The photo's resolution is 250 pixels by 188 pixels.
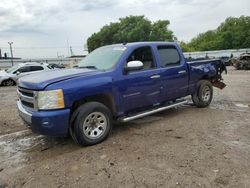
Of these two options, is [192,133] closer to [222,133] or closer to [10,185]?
[222,133]

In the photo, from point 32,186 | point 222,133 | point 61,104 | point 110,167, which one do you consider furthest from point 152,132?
point 32,186

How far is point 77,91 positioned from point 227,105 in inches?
209

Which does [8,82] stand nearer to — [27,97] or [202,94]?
[27,97]

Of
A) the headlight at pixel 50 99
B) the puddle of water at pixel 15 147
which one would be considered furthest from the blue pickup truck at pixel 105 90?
the puddle of water at pixel 15 147

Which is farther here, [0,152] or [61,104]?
[0,152]

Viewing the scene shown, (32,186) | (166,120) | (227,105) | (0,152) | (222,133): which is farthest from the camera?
(227,105)

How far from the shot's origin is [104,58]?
5492 mm

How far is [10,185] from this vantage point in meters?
3.42

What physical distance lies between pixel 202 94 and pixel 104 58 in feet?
10.8

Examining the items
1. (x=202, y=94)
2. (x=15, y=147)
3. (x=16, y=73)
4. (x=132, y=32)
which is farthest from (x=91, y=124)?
(x=132, y=32)

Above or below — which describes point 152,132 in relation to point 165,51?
below

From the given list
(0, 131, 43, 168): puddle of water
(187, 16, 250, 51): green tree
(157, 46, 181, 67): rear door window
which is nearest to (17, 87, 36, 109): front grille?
(0, 131, 43, 168): puddle of water

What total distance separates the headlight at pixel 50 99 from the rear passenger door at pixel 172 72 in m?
2.57

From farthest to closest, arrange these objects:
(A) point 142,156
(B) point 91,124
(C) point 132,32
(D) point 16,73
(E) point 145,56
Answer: (C) point 132,32 < (D) point 16,73 < (E) point 145,56 < (B) point 91,124 < (A) point 142,156
